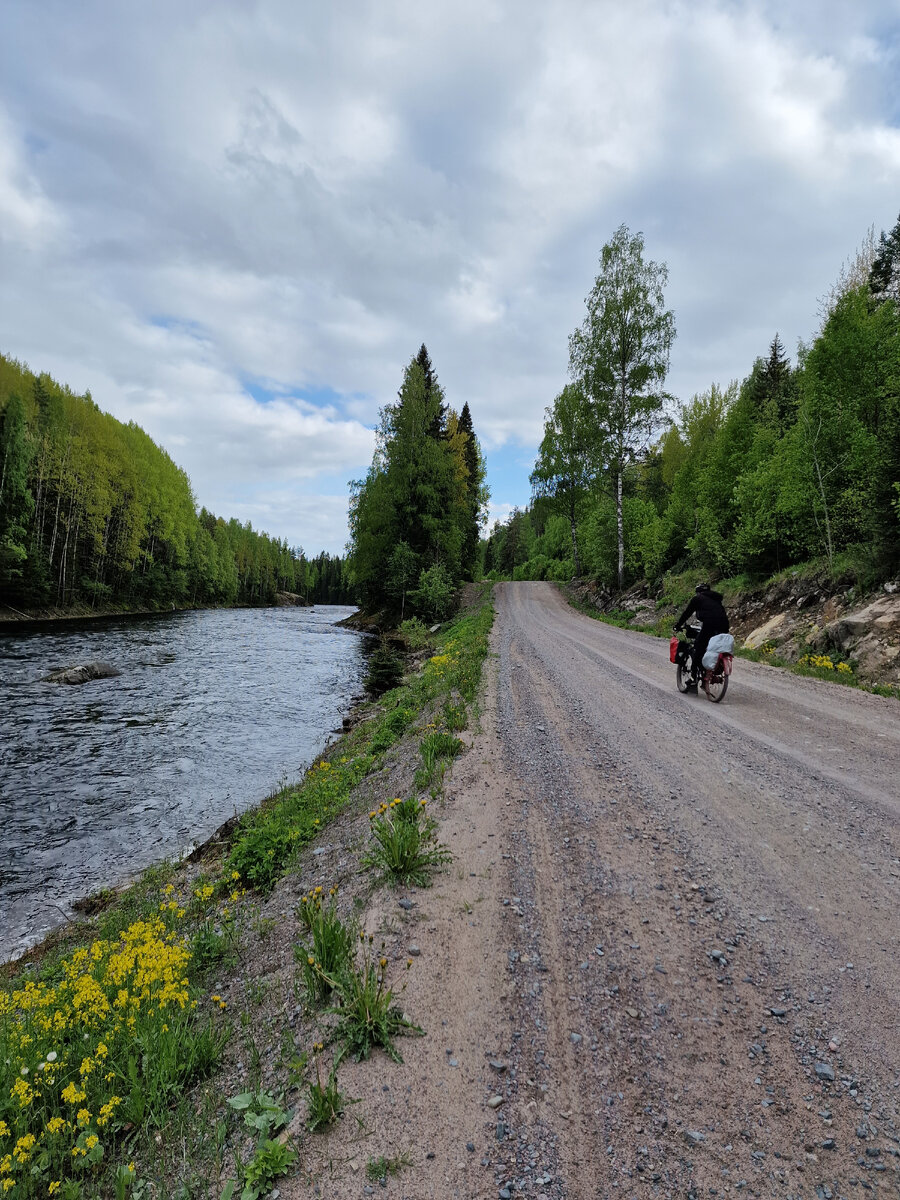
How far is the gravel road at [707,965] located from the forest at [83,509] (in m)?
29.6

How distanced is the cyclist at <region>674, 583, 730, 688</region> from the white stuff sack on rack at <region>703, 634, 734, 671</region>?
0.15 m

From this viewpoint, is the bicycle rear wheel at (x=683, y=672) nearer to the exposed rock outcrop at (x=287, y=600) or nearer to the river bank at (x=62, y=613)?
the river bank at (x=62, y=613)

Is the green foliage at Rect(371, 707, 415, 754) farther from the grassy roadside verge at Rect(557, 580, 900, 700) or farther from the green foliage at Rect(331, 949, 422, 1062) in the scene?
the grassy roadside verge at Rect(557, 580, 900, 700)

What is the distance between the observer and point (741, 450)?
21.1 meters

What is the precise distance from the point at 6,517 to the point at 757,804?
43.0 metres

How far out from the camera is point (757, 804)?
5.16 m

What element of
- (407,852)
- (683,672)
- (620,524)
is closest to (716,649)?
(683,672)

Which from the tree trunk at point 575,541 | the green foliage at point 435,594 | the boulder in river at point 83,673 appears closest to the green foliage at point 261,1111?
the boulder in river at point 83,673

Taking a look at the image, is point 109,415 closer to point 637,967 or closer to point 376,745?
point 376,745

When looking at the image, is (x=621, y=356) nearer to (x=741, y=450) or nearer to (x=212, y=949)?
(x=741, y=450)

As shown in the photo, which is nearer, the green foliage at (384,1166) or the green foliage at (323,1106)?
the green foliage at (384,1166)

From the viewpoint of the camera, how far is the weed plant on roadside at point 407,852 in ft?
13.3

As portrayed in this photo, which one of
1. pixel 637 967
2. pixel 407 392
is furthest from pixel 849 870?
pixel 407 392

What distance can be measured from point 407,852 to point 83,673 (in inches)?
695
